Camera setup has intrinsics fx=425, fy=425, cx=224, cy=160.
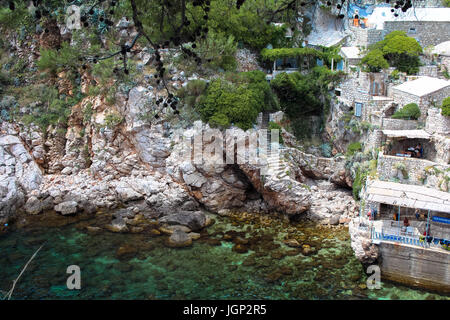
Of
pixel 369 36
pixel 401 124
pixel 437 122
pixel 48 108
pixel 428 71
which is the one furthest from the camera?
pixel 48 108

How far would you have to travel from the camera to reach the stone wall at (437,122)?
816 inches

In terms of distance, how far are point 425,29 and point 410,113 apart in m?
10.5

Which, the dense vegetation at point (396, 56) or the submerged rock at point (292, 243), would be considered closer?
the submerged rock at point (292, 243)

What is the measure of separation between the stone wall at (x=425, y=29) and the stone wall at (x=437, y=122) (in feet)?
32.8

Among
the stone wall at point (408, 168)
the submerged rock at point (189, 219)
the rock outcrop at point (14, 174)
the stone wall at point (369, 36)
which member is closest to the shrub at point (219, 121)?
the submerged rock at point (189, 219)

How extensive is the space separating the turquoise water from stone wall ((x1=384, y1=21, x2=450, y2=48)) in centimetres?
1591

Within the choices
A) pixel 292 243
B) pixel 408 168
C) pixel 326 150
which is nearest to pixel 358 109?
pixel 326 150

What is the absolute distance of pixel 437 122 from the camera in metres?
21.1

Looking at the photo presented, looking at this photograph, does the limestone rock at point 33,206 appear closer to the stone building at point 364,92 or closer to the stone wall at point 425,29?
Answer: the stone building at point 364,92

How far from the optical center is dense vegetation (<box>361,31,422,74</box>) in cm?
2608

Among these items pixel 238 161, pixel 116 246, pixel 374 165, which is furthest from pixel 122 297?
pixel 374 165

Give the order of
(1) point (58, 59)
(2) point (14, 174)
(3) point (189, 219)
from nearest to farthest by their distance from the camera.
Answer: (3) point (189, 219)
(2) point (14, 174)
(1) point (58, 59)

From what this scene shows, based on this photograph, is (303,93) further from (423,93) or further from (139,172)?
(139,172)
